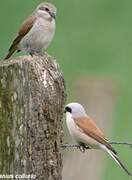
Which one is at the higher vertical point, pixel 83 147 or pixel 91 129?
pixel 91 129

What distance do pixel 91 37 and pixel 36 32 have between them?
15.9 ft

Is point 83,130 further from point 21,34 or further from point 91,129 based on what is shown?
point 21,34

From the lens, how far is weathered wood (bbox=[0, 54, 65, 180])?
530 cm

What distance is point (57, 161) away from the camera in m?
5.51

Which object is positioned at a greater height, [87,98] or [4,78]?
[4,78]

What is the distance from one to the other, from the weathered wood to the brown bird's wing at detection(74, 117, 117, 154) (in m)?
1.59

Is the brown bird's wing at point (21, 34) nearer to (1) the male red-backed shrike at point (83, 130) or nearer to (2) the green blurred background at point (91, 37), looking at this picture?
(1) the male red-backed shrike at point (83, 130)

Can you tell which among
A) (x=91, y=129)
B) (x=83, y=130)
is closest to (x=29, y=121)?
(x=91, y=129)

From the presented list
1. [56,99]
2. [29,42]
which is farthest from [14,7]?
[56,99]

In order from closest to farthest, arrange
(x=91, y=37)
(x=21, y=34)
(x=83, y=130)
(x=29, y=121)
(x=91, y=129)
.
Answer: (x=29, y=121) < (x=91, y=129) < (x=83, y=130) < (x=21, y=34) < (x=91, y=37)

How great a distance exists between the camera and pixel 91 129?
7.34 meters

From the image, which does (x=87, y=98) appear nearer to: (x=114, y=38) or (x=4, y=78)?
(x=4, y=78)

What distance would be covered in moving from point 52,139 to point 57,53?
683cm

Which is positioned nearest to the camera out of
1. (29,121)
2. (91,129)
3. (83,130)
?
(29,121)
